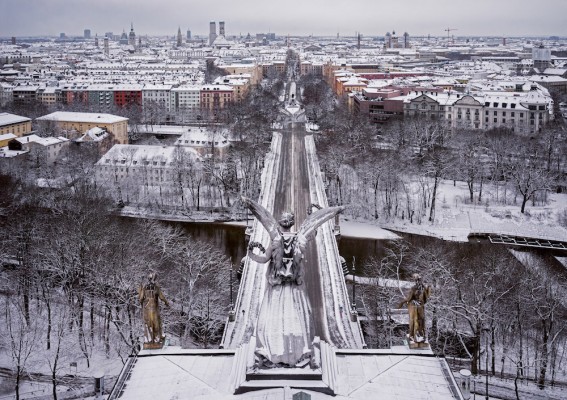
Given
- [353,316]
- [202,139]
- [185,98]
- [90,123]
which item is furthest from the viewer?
[185,98]

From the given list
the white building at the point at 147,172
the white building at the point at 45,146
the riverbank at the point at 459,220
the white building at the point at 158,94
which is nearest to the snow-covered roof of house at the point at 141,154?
the white building at the point at 147,172

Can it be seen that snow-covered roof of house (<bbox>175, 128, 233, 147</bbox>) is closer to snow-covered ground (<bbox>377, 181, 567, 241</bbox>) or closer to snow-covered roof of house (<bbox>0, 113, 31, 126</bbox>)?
snow-covered ground (<bbox>377, 181, 567, 241</bbox>)

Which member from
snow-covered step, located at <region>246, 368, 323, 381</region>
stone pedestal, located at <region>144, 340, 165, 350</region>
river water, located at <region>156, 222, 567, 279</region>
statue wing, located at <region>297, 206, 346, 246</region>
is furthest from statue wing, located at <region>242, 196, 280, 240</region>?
river water, located at <region>156, 222, 567, 279</region>

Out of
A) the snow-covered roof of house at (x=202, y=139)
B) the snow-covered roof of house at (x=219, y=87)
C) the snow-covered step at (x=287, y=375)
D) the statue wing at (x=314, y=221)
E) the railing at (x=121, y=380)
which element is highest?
the statue wing at (x=314, y=221)

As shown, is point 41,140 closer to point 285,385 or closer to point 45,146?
point 45,146

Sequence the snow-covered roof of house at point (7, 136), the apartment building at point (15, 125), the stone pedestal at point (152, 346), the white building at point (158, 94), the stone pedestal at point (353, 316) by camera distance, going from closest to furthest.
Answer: the stone pedestal at point (152, 346), the stone pedestal at point (353, 316), the snow-covered roof of house at point (7, 136), the apartment building at point (15, 125), the white building at point (158, 94)

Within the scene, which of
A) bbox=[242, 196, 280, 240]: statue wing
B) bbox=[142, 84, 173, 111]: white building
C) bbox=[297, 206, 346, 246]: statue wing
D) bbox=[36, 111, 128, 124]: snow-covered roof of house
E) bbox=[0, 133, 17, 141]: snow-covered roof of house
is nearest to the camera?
bbox=[242, 196, 280, 240]: statue wing

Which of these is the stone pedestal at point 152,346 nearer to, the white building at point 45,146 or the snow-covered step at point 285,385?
the snow-covered step at point 285,385

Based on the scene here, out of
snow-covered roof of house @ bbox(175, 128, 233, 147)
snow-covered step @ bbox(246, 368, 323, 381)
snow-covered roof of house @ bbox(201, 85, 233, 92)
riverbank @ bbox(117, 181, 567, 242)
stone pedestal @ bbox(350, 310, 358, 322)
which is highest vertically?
snow-covered roof of house @ bbox(201, 85, 233, 92)

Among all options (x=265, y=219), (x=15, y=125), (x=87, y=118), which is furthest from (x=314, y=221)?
(x=15, y=125)

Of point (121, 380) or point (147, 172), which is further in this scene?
point (147, 172)
